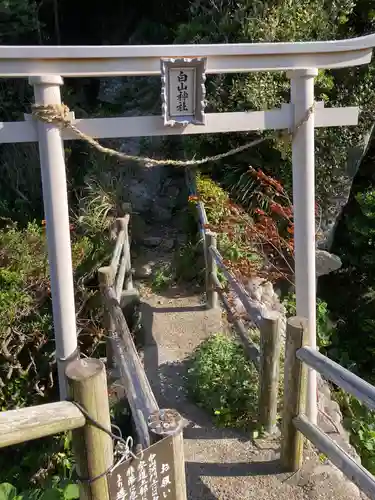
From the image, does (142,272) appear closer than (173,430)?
No

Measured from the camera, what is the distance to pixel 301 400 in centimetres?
307

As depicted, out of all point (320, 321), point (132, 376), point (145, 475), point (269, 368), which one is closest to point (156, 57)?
point (132, 376)

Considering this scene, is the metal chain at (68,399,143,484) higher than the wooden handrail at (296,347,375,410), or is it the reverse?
the metal chain at (68,399,143,484)

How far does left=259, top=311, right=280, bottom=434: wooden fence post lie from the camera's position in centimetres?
332

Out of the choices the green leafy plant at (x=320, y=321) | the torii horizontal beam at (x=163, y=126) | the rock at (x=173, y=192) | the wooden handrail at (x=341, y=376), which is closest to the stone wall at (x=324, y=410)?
the green leafy plant at (x=320, y=321)

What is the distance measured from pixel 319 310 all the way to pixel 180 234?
276 cm

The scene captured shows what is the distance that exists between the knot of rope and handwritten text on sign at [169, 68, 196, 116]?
2.20ft

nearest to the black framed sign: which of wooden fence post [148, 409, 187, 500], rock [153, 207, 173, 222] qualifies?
wooden fence post [148, 409, 187, 500]

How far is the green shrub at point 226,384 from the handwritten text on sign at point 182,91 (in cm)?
202

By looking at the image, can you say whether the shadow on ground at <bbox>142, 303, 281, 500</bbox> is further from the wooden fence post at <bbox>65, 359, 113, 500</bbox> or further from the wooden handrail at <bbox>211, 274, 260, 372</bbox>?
the wooden fence post at <bbox>65, 359, 113, 500</bbox>

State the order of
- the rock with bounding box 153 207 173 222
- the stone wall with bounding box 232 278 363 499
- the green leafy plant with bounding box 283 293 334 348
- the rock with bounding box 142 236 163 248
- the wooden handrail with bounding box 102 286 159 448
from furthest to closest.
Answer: the rock with bounding box 153 207 173 222 → the rock with bounding box 142 236 163 248 → the green leafy plant with bounding box 283 293 334 348 → the stone wall with bounding box 232 278 363 499 → the wooden handrail with bounding box 102 286 159 448

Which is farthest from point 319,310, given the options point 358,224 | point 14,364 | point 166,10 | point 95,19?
point 95,19

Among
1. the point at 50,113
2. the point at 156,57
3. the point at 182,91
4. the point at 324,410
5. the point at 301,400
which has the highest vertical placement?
the point at 156,57

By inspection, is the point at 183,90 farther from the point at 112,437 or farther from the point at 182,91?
the point at 112,437
